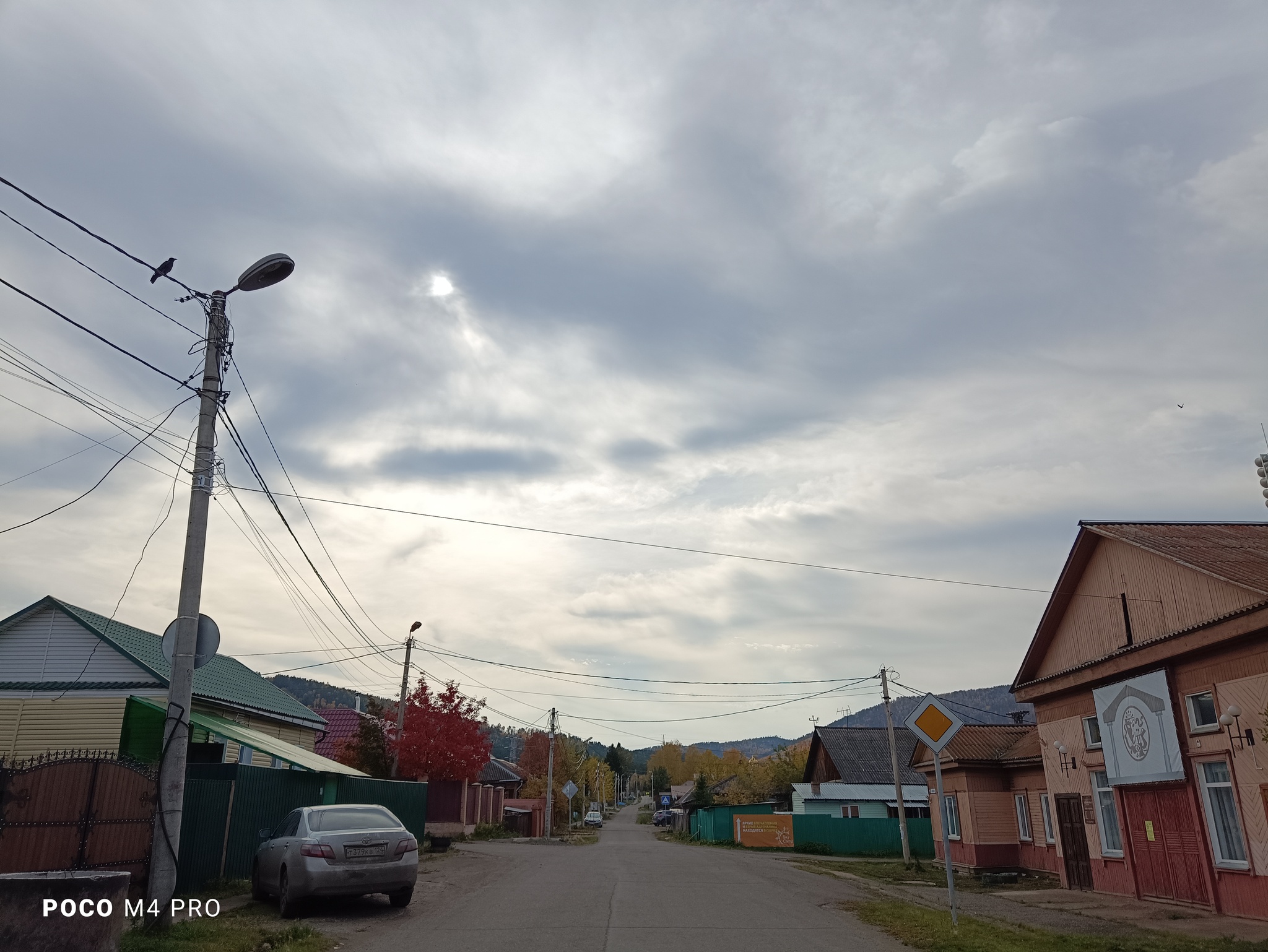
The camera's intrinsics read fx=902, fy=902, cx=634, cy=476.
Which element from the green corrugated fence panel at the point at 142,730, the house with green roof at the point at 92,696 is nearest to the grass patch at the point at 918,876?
the house with green roof at the point at 92,696

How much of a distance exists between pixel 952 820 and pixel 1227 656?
16.9m

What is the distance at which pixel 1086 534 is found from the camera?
1912 centimetres

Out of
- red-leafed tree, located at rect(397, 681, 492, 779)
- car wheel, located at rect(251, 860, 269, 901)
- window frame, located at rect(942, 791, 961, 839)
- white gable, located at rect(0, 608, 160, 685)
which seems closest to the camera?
car wheel, located at rect(251, 860, 269, 901)

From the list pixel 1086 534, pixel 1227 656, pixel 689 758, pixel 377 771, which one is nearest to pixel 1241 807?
pixel 1227 656

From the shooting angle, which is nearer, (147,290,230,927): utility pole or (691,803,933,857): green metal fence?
(147,290,230,927): utility pole

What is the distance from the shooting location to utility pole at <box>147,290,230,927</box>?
1023cm

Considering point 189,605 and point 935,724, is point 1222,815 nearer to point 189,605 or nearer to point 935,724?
point 935,724

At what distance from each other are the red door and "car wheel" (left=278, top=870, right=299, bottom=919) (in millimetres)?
14301

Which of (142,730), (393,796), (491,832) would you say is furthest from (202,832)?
(491,832)

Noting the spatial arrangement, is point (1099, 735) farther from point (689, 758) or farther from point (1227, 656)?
point (689, 758)

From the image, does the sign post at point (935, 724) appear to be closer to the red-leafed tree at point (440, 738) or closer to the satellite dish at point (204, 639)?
the satellite dish at point (204, 639)

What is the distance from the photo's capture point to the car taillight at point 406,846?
1286 cm

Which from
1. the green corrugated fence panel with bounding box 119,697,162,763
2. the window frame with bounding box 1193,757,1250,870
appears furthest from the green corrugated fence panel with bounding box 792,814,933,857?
the green corrugated fence panel with bounding box 119,697,162,763

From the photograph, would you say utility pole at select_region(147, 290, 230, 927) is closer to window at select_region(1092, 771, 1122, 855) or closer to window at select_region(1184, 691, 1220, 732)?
window at select_region(1184, 691, 1220, 732)
